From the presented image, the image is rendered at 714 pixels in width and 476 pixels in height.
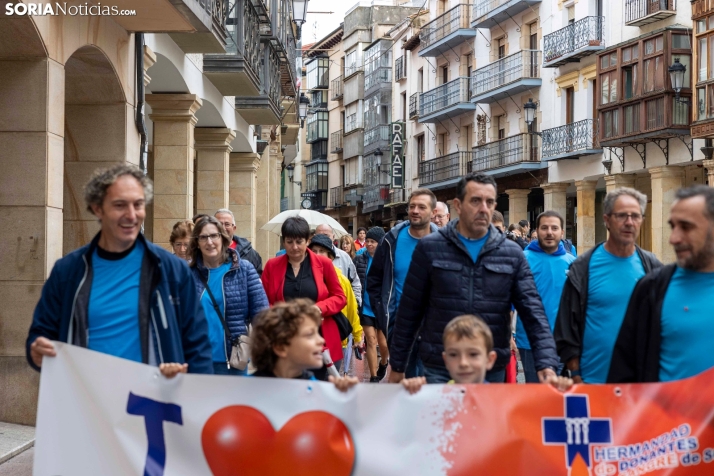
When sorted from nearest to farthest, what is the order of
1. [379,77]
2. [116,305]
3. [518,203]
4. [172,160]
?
1. [116,305]
2. [172,160]
3. [518,203]
4. [379,77]

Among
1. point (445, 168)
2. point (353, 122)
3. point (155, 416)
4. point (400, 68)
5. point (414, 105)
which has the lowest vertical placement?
point (155, 416)

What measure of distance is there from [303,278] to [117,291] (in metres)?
4.23

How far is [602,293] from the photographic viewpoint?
20.2 feet

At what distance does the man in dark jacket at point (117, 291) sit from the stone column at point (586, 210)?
34645 mm

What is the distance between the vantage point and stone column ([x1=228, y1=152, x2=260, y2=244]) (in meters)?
25.8

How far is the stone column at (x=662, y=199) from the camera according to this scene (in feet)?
109

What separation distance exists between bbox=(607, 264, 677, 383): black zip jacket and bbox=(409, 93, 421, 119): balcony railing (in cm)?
5022

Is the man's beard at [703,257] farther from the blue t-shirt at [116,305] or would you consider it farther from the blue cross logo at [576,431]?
the blue t-shirt at [116,305]

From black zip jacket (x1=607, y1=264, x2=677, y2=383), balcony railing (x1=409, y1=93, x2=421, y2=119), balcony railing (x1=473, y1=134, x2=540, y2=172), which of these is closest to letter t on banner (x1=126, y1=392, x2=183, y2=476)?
black zip jacket (x1=607, y1=264, x2=677, y2=383)

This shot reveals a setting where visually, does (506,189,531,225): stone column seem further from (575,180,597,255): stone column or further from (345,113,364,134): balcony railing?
(345,113,364,134): balcony railing

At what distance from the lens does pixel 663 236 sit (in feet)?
109

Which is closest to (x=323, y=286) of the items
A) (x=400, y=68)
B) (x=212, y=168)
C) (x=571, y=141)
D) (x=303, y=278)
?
(x=303, y=278)

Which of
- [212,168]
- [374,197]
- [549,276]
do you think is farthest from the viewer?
[374,197]

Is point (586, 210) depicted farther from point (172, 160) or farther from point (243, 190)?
point (172, 160)
